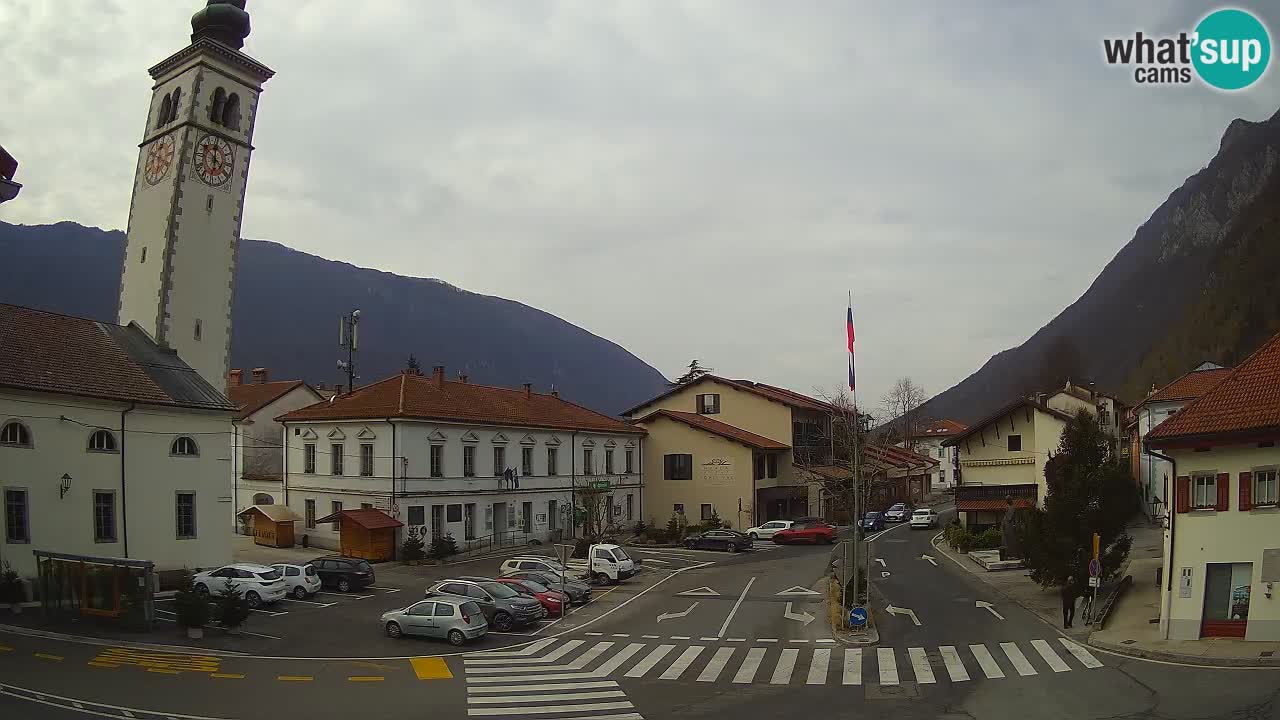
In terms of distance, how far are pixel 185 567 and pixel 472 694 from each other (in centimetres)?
2069

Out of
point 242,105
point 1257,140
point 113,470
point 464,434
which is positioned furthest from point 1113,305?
point 113,470

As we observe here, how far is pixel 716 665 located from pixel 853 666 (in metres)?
3.56

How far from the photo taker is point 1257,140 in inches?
4592

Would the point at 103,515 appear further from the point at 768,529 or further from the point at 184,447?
the point at 768,529

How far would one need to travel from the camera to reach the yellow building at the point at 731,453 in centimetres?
6256

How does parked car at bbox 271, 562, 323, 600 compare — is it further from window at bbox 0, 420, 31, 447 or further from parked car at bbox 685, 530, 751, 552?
parked car at bbox 685, 530, 751, 552

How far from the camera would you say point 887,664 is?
22594 mm

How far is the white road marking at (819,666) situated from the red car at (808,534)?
31488mm

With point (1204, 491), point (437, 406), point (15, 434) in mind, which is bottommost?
point (1204, 491)

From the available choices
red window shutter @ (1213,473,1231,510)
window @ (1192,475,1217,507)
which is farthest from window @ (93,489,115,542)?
red window shutter @ (1213,473,1231,510)

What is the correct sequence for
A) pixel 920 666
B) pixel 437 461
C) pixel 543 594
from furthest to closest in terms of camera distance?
pixel 437 461 → pixel 543 594 → pixel 920 666

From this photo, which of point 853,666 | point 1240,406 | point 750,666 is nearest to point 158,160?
point 750,666

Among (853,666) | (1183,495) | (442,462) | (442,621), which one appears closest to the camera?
(853,666)

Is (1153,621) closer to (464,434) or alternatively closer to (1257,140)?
(464,434)
